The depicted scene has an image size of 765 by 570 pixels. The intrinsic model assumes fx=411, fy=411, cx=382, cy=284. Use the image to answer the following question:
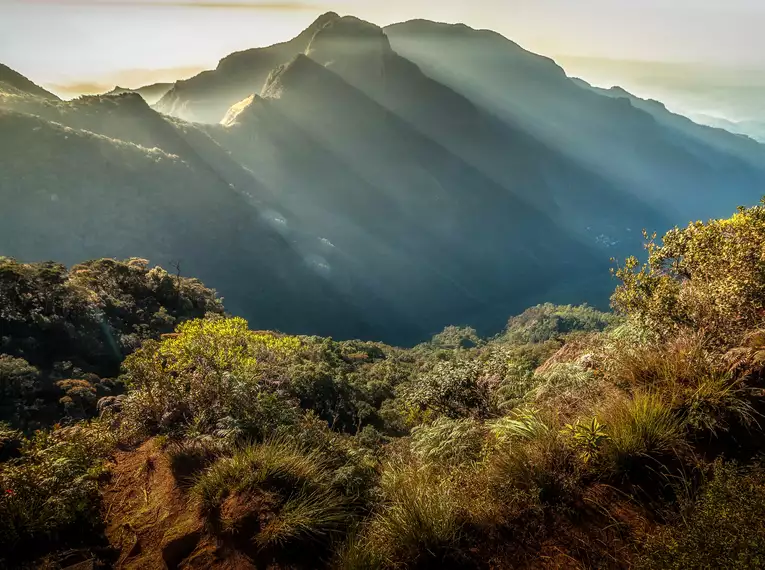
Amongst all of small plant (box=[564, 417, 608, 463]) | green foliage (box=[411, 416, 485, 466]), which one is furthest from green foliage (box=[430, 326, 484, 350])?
small plant (box=[564, 417, 608, 463])

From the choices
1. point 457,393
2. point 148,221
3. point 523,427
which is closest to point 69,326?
point 457,393

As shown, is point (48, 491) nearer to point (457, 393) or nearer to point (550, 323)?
point (457, 393)

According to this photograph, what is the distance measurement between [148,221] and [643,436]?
484ft

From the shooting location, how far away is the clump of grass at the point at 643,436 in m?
3.87

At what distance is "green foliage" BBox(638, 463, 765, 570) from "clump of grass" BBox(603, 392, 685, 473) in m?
0.66

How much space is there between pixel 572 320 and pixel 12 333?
430ft

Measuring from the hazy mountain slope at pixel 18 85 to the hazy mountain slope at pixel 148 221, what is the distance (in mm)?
37276

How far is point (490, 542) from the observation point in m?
3.68

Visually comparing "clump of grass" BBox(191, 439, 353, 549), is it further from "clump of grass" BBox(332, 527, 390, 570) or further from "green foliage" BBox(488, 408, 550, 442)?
"green foliage" BBox(488, 408, 550, 442)

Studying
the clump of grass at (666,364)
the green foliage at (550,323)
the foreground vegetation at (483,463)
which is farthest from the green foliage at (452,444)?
the green foliage at (550,323)

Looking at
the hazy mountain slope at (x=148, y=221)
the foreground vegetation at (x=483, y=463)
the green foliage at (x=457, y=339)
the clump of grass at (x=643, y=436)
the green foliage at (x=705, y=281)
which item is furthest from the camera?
the green foliage at (x=457, y=339)

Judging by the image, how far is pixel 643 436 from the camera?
395cm

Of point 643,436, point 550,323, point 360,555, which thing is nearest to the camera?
point 360,555

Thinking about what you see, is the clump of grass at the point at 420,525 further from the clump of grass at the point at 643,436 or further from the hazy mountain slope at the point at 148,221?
the hazy mountain slope at the point at 148,221
